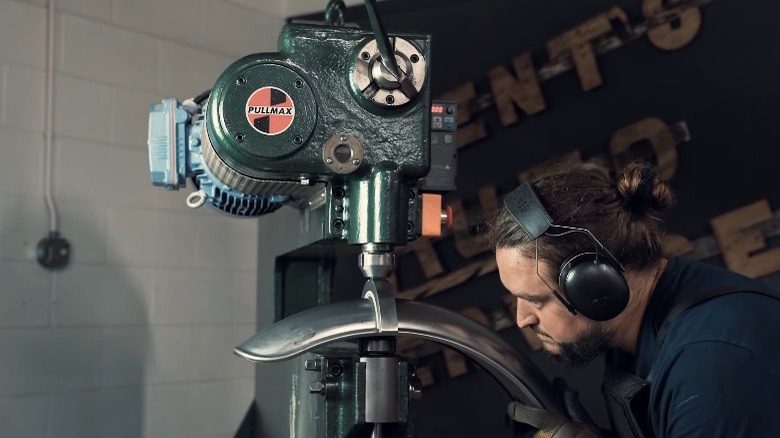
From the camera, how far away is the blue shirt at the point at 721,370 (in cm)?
97

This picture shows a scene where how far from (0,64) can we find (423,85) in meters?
1.40

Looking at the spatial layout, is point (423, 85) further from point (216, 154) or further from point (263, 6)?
point (263, 6)

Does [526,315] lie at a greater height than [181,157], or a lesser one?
lesser

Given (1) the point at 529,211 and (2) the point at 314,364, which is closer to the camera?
(2) the point at 314,364

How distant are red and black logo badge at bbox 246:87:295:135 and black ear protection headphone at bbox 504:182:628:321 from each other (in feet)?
1.40

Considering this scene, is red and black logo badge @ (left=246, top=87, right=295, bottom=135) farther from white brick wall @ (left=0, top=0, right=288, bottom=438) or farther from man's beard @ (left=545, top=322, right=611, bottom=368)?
white brick wall @ (left=0, top=0, right=288, bottom=438)

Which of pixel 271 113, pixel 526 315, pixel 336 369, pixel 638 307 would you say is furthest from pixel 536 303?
pixel 271 113

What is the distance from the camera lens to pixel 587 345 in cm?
129

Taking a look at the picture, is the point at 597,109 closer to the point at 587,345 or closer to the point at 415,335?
the point at 587,345

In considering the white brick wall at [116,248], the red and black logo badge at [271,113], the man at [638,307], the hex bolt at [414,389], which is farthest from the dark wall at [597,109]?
the red and black logo badge at [271,113]

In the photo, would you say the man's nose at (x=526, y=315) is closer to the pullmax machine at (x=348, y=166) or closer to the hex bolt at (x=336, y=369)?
the pullmax machine at (x=348, y=166)

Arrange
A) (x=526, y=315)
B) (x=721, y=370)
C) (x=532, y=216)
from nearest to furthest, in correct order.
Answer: (x=721, y=370) → (x=532, y=216) → (x=526, y=315)

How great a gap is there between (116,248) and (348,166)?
1.37 m

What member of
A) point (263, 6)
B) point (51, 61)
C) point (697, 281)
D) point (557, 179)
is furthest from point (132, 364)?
point (697, 281)
